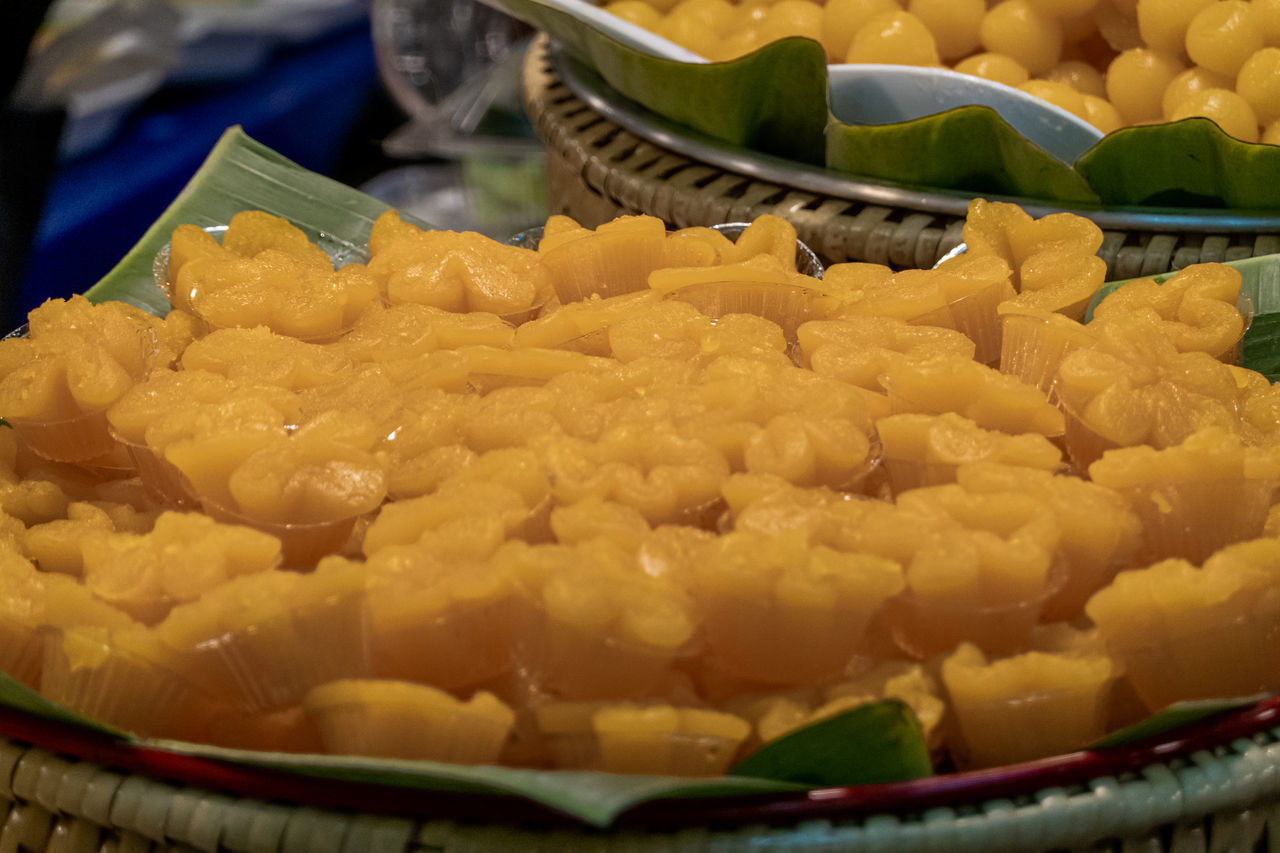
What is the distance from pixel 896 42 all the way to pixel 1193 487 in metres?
1.02

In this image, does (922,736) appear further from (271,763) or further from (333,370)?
(333,370)

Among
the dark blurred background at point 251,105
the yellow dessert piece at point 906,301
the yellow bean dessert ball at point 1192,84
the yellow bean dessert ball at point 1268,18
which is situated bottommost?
the dark blurred background at point 251,105

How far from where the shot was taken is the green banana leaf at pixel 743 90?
1.41 m

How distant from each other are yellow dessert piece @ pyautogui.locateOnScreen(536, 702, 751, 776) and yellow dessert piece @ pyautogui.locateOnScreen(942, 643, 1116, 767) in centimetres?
12

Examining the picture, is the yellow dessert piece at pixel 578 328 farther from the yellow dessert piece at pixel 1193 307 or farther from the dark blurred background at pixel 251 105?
the dark blurred background at pixel 251 105

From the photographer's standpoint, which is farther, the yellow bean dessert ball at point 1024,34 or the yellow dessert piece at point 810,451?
the yellow bean dessert ball at point 1024,34

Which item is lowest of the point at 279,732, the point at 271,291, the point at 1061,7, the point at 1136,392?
the point at 279,732

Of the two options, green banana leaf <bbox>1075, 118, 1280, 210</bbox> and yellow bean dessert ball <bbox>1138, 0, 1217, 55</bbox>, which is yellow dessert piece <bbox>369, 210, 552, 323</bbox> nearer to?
green banana leaf <bbox>1075, 118, 1280, 210</bbox>

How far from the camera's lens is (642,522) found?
26.5 inches

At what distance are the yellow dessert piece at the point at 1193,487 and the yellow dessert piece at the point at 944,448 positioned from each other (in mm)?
40

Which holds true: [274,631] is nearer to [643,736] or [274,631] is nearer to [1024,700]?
[643,736]

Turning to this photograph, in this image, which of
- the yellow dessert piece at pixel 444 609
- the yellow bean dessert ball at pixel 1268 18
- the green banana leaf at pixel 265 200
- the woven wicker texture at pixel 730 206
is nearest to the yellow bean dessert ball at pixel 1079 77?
the yellow bean dessert ball at pixel 1268 18

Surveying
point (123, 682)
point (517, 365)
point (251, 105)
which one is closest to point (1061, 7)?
point (517, 365)

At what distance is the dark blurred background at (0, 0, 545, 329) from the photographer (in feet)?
8.15
